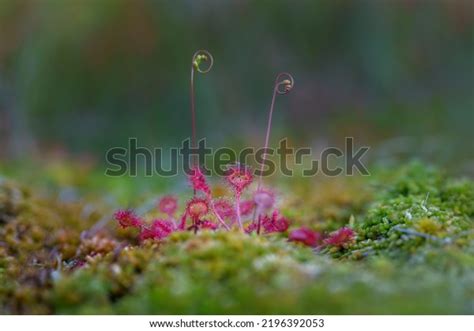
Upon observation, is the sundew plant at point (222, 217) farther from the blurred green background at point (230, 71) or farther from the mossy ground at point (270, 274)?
the blurred green background at point (230, 71)

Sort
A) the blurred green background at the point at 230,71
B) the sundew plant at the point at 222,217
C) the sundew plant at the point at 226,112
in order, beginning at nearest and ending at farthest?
1. the sundew plant at the point at 222,217
2. the sundew plant at the point at 226,112
3. the blurred green background at the point at 230,71

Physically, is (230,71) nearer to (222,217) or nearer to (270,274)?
(222,217)

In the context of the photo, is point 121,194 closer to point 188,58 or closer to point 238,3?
point 188,58

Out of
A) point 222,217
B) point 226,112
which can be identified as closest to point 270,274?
point 222,217

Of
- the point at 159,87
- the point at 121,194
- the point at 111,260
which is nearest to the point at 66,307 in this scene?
the point at 111,260

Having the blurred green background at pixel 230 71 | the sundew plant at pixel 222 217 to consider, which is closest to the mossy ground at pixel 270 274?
the sundew plant at pixel 222 217

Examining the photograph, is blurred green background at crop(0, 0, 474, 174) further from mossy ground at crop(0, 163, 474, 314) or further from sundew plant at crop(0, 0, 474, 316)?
mossy ground at crop(0, 163, 474, 314)

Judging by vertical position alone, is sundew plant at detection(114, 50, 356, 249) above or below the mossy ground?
above

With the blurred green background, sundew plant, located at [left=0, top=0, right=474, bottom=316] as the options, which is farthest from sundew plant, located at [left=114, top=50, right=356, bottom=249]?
the blurred green background

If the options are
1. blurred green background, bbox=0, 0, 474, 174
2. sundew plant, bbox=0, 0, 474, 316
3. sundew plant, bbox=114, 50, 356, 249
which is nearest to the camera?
sundew plant, bbox=114, 50, 356, 249

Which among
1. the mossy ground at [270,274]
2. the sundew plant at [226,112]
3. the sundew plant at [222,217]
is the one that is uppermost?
the sundew plant at [226,112]
